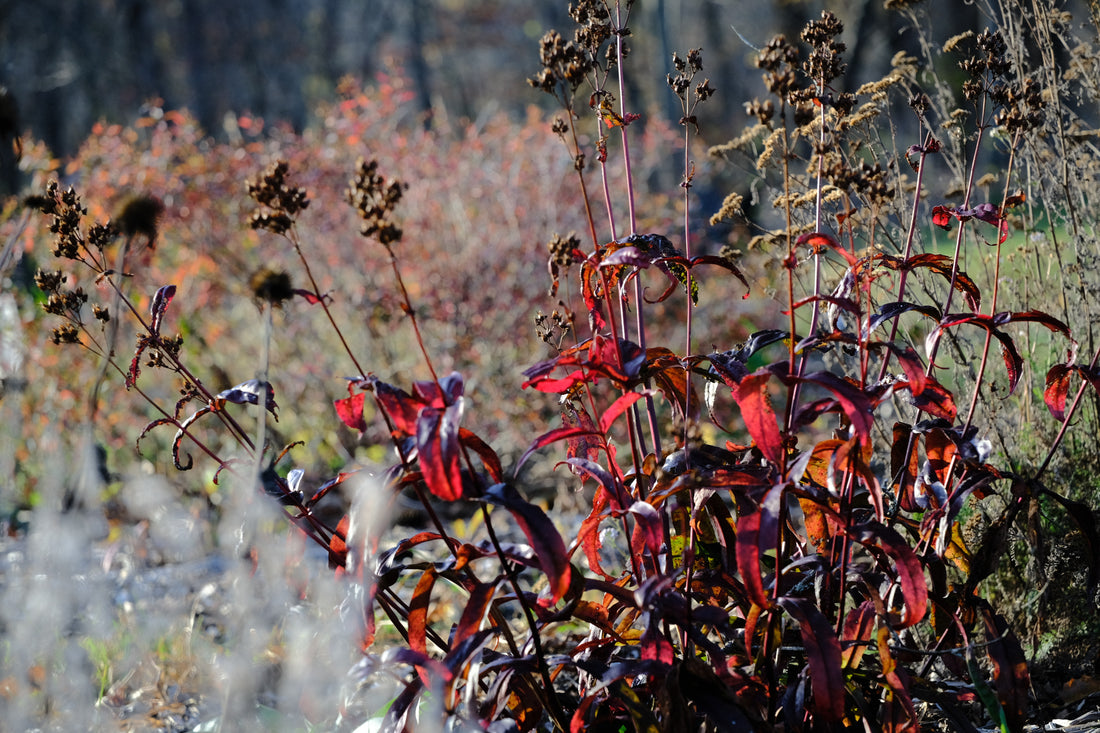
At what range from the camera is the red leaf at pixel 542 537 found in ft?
4.51

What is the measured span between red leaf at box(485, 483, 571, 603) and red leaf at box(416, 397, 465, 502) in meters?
0.08

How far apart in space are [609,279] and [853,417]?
0.61 meters

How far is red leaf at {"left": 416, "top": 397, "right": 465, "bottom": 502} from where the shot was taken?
1.30 meters

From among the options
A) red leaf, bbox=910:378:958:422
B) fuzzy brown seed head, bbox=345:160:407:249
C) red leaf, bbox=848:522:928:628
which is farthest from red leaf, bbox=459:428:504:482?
red leaf, bbox=910:378:958:422

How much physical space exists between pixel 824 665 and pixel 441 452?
69cm

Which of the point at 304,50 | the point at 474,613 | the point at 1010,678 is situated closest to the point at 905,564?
the point at 1010,678

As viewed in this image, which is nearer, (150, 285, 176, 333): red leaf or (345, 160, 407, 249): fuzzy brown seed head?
(345, 160, 407, 249): fuzzy brown seed head

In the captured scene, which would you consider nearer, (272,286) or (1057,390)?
(272,286)

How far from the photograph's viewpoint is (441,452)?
4.29 ft

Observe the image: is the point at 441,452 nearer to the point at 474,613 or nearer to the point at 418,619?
the point at 474,613

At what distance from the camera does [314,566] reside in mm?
3812

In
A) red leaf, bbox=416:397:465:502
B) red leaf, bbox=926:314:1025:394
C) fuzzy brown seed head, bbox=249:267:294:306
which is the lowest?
red leaf, bbox=416:397:465:502

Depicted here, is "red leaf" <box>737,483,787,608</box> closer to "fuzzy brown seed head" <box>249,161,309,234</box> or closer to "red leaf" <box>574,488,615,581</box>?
"red leaf" <box>574,488,615,581</box>

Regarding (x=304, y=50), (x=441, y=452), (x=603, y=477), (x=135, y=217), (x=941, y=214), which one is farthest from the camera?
(x=304, y=50)
